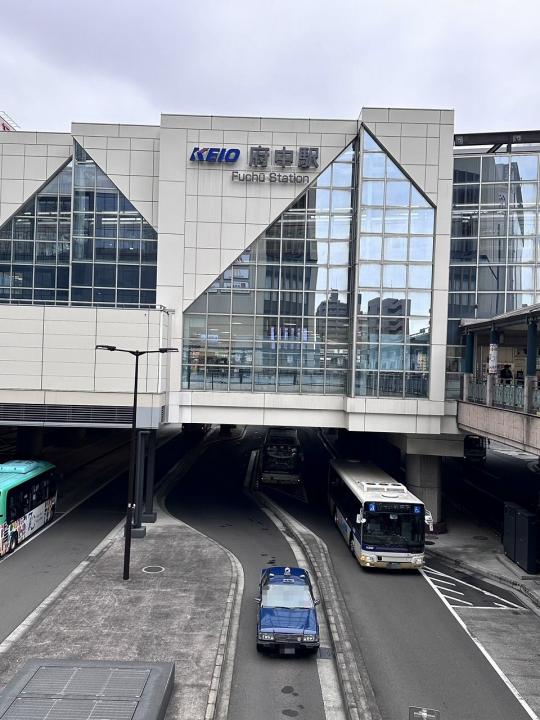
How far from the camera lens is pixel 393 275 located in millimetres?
29031

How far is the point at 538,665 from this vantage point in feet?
53.1

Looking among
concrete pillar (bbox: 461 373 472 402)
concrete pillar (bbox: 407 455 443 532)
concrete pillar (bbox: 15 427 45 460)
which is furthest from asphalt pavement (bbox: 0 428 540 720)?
concrete pillar (bbox: 15 427 45 460)

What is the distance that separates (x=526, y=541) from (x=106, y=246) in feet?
86.1

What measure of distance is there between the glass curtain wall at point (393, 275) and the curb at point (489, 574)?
746 cm

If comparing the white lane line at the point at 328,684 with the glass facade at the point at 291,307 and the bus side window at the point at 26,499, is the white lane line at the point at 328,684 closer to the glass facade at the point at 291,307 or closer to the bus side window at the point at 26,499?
the glass facade at the point at 291,307

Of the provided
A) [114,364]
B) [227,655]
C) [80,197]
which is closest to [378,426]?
[114,364]

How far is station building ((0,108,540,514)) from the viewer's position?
2723 centimetres

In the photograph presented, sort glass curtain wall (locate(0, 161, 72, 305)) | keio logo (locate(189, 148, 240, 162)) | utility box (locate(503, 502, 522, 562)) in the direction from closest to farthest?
1. utility box (locate(503, 502, 522, 562))
2. keio logo (locate(189, 148, 240, 162))
3. glass curtain wall (locate(0, 161, 72, 305))

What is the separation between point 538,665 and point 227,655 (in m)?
8.55

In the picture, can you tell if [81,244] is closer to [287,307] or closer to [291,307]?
[287,307]

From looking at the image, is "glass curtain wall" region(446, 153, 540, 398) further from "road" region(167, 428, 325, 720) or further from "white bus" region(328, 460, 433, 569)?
"road" region(167, 428, 325, 720)

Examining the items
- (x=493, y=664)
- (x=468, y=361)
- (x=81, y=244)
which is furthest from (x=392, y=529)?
(x=81, y=244)

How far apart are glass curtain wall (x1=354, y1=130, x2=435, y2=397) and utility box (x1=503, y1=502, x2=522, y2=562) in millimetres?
6471

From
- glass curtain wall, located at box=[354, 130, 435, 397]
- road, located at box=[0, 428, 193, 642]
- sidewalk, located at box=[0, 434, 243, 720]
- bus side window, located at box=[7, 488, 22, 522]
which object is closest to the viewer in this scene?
sidewalk, located at box=[0, 434, 243, 720]
